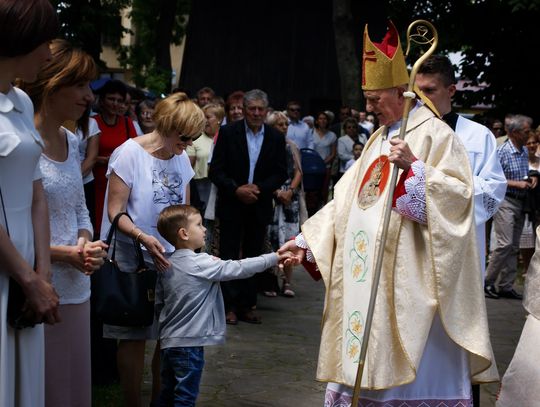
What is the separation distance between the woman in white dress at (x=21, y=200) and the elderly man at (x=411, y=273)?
1.72 metres

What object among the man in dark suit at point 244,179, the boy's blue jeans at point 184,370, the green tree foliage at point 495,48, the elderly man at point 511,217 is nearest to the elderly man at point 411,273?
the boy's blue jeans at point 184,370

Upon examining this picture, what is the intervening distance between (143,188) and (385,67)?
1580 mm

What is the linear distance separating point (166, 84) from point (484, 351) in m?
26.8

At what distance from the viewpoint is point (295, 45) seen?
107ft

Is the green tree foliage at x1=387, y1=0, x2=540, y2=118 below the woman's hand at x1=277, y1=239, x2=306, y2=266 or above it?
above

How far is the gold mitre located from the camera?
16.5 ft

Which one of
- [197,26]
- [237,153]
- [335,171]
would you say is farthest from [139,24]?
[237,153]

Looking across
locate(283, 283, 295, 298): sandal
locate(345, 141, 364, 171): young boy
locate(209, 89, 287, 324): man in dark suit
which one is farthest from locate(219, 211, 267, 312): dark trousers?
locate(345, 141, 364, 171): young boy

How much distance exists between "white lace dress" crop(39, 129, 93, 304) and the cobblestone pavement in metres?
2.48

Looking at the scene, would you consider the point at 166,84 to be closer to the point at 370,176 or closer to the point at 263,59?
the point at 263,59

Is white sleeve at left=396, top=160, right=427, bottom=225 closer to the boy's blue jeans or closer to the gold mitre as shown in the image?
the gold mitre

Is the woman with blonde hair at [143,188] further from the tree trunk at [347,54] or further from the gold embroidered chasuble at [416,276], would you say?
the tree trunk at [347,54]

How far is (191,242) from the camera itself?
558 cm

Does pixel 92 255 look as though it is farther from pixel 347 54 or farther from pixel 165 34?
pixel 165 34
